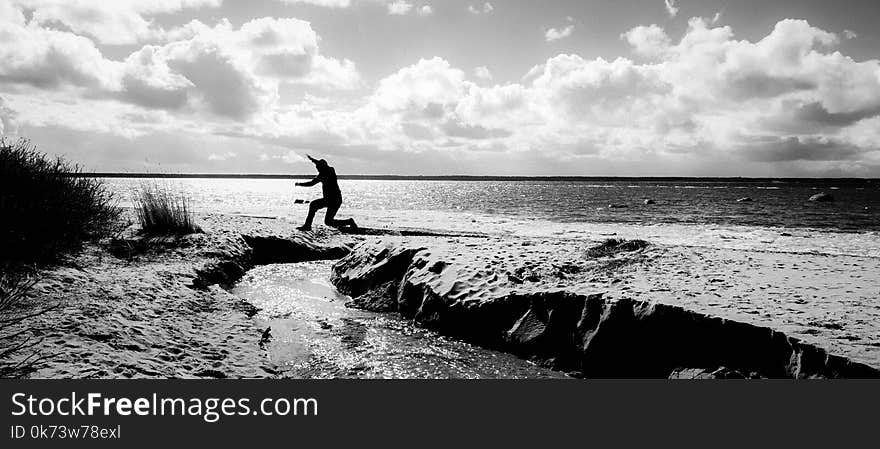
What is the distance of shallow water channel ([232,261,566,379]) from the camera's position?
4555 millimetres

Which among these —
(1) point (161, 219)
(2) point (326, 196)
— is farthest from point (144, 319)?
(2) point (326, 196)

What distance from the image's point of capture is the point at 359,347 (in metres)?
5.13

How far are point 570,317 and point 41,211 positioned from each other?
6.68 metres

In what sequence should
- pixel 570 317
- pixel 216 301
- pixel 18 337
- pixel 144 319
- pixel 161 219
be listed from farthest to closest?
pixel 161 219 < pixel 216 301 < pixel 570 317 < pixel 144 319 < pixel 18 337

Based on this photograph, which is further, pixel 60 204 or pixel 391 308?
pixel 391 308

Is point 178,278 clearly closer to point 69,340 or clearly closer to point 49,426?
point 69,340

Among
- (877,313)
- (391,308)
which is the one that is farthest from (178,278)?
(877,313)

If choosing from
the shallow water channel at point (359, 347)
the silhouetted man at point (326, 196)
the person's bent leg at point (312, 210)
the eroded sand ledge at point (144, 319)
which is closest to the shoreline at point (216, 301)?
the eroded sand ledge at point (144, 319)

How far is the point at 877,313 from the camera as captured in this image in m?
4.23

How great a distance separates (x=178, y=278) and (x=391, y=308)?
10.2 ft

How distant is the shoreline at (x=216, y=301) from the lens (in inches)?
146

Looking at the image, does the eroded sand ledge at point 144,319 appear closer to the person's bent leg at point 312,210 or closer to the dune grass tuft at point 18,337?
the dune grass tuft at point 18,337

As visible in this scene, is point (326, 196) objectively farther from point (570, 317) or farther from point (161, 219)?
point (570, 317)

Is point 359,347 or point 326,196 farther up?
point 326,196
